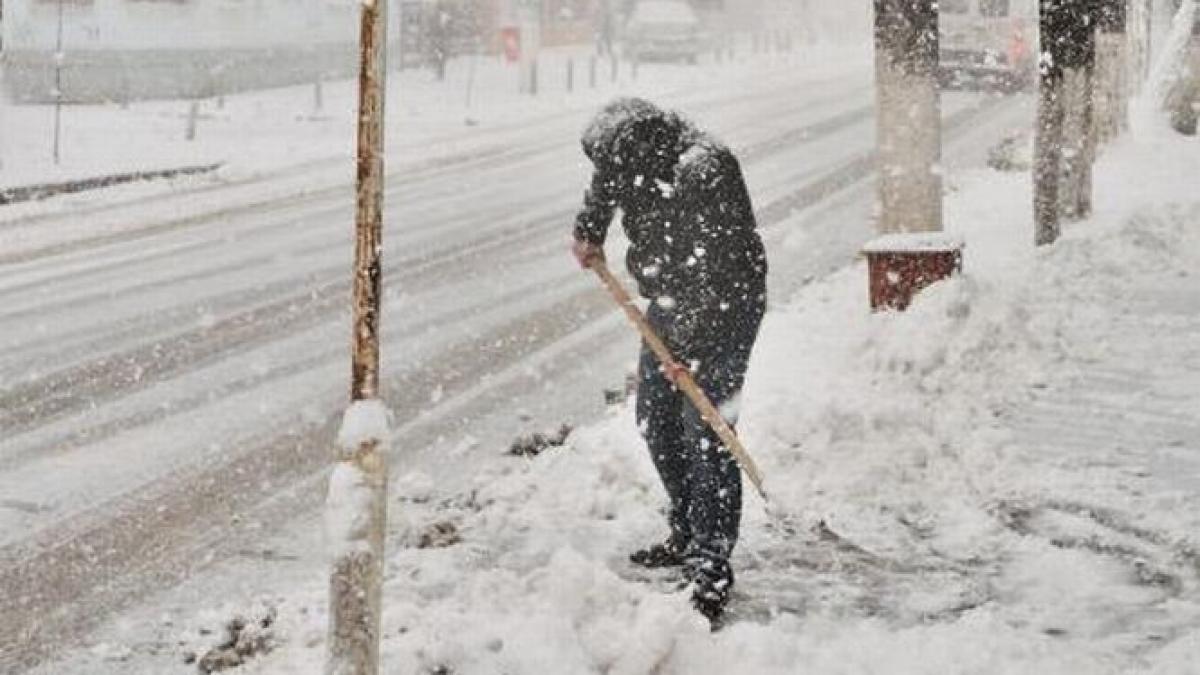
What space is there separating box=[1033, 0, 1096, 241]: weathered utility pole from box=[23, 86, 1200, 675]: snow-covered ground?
2.78m

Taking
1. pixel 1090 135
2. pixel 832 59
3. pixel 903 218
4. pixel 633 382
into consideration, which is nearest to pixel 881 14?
pixel 903 218

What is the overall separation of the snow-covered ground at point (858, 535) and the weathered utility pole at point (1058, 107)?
2.78 metres

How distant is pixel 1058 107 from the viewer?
1266 cm

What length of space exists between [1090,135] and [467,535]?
409 inches

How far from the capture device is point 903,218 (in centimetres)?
1034

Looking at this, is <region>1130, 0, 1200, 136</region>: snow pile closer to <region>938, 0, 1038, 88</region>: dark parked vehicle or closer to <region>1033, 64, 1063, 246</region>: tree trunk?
<region>938, 0, 1038, 88</region>: dark parked vehicle

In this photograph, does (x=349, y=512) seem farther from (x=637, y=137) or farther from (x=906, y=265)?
(x=906, y=265)

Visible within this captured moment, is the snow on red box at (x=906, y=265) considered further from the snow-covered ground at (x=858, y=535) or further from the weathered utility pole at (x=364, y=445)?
the weathered utility pole at (x=364, y=445)

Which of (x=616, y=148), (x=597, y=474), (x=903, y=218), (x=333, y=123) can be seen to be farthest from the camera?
(x=333, y=123)

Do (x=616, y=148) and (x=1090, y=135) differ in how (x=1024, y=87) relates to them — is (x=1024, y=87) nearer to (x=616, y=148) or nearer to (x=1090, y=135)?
(x=1090, y=135)

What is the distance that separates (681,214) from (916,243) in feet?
14.7

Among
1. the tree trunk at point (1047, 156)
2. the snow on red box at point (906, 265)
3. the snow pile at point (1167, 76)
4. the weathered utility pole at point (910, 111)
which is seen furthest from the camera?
the snow pile at point (1167, 76)

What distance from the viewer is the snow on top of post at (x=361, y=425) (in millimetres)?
3959

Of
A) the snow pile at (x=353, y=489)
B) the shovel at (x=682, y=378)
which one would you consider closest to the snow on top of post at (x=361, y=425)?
the snow pile at (x=353, y=489)
